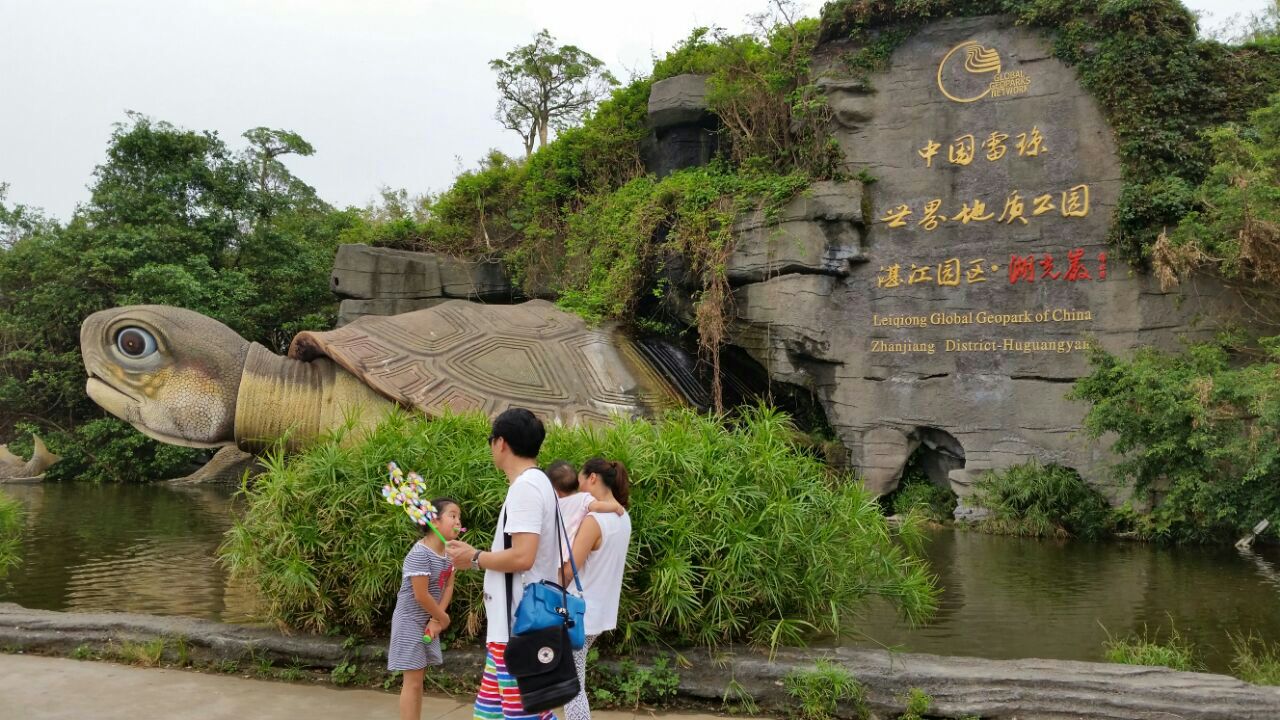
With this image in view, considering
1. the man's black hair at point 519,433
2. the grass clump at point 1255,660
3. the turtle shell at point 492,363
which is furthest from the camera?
the turtle shell at point 492,363

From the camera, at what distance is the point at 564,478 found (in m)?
2.91

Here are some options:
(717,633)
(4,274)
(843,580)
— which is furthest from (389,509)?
(4,274)

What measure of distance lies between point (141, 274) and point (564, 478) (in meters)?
14.0

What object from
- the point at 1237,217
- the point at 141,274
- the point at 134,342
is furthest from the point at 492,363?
the point at 141,274

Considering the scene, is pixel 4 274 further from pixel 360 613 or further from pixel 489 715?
pixel 489 715

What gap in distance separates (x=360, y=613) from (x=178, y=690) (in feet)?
2.52

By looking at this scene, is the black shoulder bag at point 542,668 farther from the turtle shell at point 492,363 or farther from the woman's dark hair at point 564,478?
the turtle shell at point 492,363

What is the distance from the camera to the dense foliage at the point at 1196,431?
6824 mm

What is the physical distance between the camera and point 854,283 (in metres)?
10.6

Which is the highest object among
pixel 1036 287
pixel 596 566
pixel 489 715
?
pixel 1036 287

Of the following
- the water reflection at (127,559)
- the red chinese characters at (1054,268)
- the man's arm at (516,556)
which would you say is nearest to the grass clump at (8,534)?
the water reflection at (127,559)

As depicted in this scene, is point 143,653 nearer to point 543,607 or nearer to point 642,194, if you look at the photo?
point 543,607

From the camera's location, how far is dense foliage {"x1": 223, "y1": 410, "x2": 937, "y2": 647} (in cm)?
382

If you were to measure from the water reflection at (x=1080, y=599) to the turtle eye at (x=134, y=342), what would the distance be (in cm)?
601
